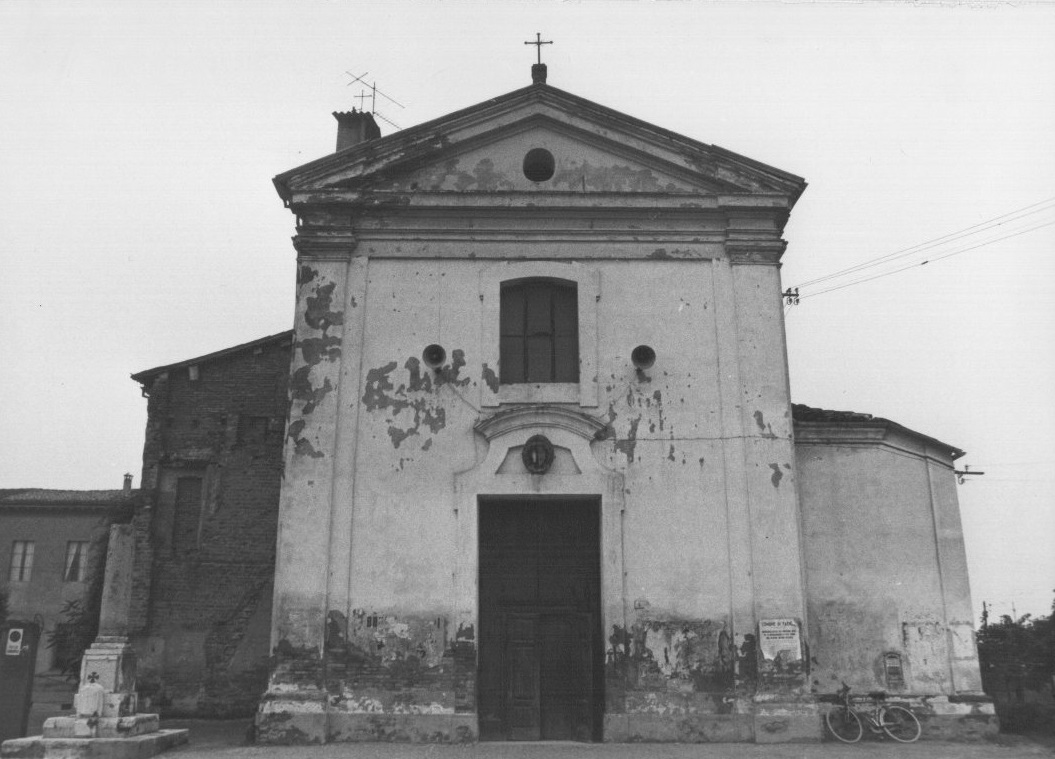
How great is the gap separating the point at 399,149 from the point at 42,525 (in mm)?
31912

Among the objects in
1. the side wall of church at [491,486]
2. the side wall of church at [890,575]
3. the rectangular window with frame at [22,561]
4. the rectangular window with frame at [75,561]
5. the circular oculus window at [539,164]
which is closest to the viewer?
the side wall of church at [491,486]

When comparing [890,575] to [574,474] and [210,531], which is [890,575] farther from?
[210,531]

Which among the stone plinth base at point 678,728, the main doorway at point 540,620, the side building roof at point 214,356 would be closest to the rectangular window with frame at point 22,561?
the side building roof at point 214,356

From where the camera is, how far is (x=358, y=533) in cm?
1201

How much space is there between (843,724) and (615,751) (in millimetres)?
3171

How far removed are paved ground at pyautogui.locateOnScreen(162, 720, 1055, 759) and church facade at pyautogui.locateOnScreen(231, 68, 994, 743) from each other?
301mm

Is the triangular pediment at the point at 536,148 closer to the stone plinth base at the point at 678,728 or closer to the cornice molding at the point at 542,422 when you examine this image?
the cornice molding at the point at 542,422

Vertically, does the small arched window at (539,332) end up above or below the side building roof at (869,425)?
above

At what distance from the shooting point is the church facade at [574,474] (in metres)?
11.6

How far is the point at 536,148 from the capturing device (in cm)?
1353

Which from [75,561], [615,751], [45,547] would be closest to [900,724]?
[615,751]

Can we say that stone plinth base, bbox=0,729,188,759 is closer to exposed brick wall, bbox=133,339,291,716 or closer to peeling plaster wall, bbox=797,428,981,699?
exposed brick wall, bbox=133,339,291,716

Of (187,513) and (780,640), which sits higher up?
(187,513)

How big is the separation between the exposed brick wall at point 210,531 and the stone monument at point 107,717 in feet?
11.9
